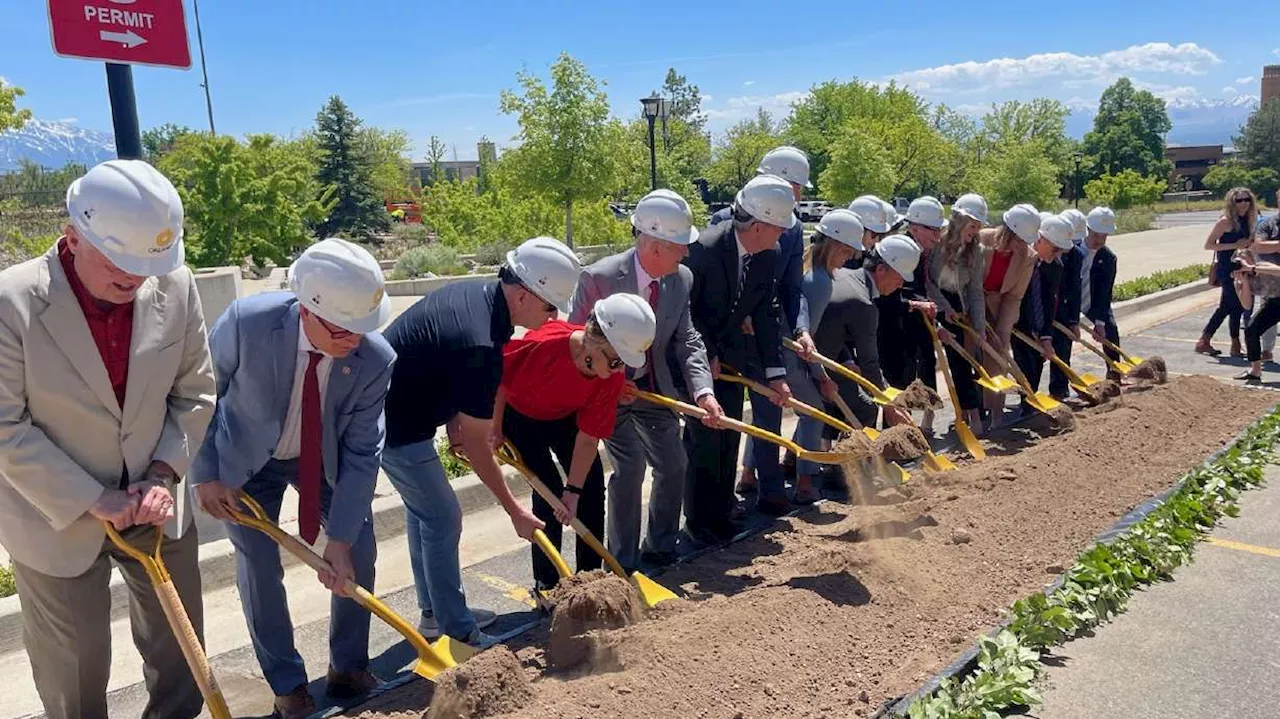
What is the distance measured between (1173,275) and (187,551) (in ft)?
54.7

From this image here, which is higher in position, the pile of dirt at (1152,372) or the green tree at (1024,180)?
the green tree at (1024,180)

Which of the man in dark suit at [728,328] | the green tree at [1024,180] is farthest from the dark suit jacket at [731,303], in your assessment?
the green tree at [1024,180]

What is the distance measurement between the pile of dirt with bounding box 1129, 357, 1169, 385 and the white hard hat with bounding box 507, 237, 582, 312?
6.57 metres

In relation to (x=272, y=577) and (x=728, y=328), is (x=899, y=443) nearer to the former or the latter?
(x=728, y=328)

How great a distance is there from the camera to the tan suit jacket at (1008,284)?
7.23m

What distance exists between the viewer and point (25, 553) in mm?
2848

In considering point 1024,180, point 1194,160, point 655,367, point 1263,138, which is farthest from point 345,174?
point 1194,160

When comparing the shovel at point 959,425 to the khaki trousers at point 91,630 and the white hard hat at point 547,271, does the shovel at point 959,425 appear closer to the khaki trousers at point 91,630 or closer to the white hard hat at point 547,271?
the white hard hat at point 547,271

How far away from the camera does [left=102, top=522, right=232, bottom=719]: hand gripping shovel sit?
2652 millimetres

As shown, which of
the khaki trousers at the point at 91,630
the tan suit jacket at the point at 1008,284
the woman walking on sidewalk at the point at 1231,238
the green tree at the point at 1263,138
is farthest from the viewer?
the green tree at the point at 1263,138

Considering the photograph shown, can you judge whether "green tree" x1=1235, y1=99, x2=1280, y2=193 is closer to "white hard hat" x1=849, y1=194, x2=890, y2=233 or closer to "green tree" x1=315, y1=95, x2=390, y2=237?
"green tree" x1=315, y1=95, x2=390, y2=237

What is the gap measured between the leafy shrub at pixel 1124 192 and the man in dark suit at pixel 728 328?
3947 cm

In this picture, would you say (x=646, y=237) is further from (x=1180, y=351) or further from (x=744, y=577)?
(x=1180, y=351)

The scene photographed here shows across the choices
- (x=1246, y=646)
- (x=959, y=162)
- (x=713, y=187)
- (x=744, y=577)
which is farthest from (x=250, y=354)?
(x=713, y=187)
